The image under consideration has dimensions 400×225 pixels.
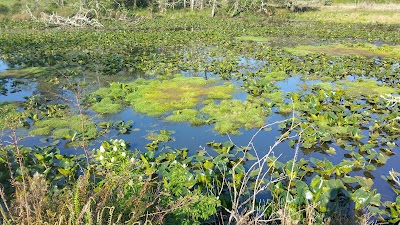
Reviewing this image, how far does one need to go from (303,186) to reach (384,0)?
147ft

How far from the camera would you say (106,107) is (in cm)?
1017

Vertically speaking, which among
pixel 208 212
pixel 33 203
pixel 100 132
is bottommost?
pixel 100 132

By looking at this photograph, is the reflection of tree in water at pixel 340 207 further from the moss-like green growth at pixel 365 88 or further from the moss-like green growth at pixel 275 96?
the moss-like green growth at pixel 365 88

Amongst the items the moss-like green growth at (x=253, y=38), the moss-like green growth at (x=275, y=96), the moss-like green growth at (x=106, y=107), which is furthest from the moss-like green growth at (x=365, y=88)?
the moss-like green growth at (x=253, y=38)

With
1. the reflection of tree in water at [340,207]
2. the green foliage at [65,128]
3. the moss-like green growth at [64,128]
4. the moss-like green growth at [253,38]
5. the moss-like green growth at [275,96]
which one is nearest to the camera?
the reflection of tree in water at [340,207]

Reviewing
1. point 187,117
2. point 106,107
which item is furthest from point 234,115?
point 106,107

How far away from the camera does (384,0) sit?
137 ft

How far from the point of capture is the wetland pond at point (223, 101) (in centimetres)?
779

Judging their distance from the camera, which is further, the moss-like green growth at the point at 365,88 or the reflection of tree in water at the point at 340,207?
the moss-like green growth at the point at 365,88

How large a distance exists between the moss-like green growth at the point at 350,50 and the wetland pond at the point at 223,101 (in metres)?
0.11

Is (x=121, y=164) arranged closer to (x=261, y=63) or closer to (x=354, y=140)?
(x=354, y=140)

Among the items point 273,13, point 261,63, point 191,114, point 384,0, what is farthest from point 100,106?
point 384,0

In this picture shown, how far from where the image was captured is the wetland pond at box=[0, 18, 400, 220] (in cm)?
779

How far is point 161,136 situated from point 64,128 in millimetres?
2652
